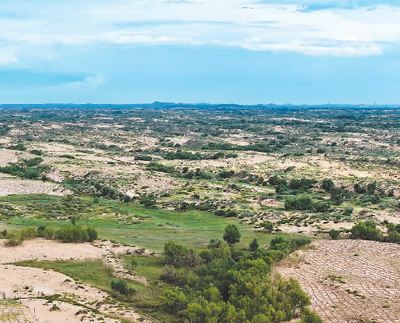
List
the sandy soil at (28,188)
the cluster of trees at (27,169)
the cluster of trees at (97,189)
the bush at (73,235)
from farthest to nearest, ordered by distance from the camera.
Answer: the cluster of trees at (27,169), the cluster of trees at (97,189), the sandy soil at (28,188), the bush at (73,235)

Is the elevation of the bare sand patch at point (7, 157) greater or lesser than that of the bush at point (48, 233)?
greater

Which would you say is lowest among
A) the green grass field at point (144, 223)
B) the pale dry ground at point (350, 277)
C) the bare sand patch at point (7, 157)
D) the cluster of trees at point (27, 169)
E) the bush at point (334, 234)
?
the green grass field at point (144, 223)

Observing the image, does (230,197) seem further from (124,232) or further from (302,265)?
(302,265)

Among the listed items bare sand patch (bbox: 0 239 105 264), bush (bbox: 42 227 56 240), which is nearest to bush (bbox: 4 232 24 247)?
bare sand patch (bbox: 0 239 105 264)

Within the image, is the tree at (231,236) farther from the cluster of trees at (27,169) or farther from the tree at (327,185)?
the cluster of trees at (27,169)

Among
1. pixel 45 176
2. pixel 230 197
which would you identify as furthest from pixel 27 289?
pixel 45 176

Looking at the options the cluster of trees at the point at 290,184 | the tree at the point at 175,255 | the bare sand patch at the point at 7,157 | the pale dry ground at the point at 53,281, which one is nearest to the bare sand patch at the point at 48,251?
the pale dry ground at the point at 53,281

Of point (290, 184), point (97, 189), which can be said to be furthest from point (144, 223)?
point (290, 184)

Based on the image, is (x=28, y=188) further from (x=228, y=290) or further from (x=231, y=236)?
(x=228, y=290)
